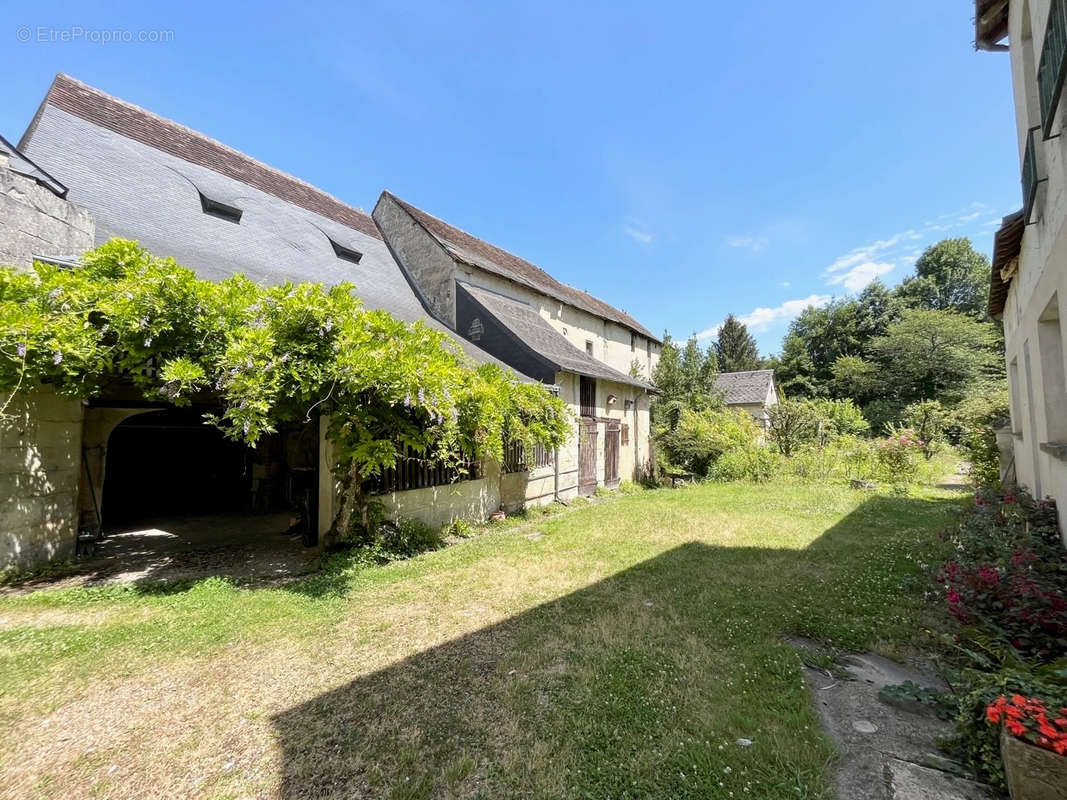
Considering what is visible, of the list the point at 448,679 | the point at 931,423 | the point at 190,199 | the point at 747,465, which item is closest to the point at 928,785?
the point at 448,679

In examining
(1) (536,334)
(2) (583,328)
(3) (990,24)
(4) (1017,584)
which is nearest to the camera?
(4) (1017,584)

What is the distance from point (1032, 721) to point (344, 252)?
40.4 ft

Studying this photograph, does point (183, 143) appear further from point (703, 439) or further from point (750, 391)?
point (750, 391)

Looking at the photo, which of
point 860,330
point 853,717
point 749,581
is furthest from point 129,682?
point 860,330

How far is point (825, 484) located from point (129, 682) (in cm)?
1521

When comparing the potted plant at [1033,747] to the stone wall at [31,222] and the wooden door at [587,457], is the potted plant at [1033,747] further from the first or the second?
the wooden door at [587,457]

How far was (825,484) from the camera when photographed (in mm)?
12875

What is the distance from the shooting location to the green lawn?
237 cm

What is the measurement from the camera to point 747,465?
14.2 m

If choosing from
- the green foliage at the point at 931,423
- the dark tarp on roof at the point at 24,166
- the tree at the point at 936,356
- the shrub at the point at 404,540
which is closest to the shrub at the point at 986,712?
the shrub at the point at 404,540

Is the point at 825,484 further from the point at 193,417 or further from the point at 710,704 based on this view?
the point at 193,417

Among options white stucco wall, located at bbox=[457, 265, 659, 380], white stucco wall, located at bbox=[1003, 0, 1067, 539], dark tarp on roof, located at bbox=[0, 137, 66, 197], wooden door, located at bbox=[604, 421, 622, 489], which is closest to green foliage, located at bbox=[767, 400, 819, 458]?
white stucco wall, located at bbox=[457, 265, 659, 380]

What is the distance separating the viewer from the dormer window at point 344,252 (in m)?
10.6

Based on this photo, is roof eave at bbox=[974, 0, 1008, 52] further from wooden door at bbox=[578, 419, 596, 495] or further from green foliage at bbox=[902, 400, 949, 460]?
green foliage at bbox=[902, 400, 949, 460]
